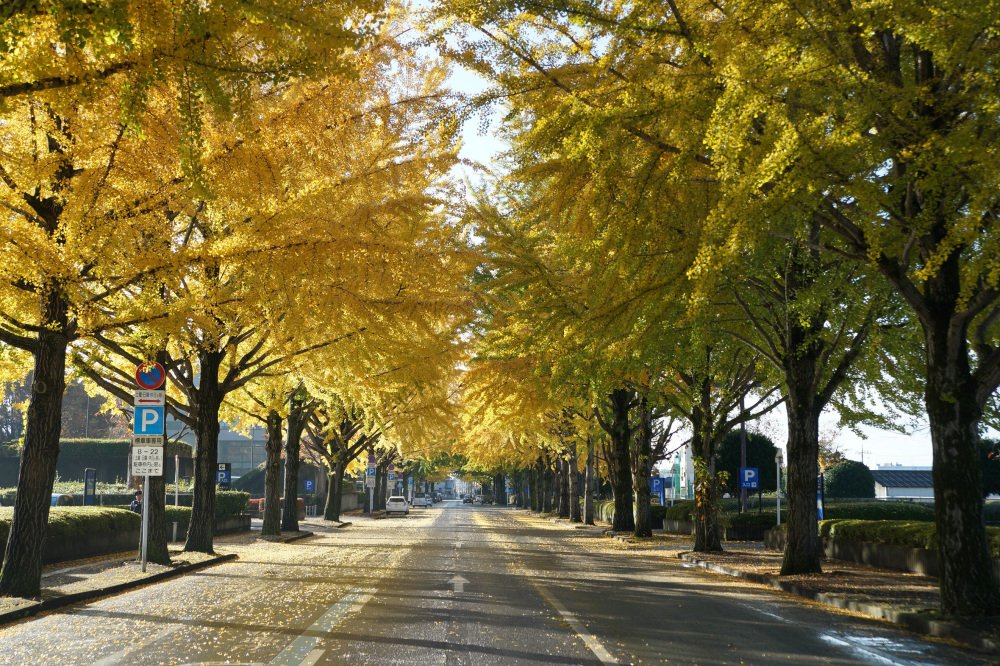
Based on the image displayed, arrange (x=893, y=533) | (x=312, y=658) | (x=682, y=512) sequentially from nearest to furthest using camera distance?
(x=312, y=658)
(x=893, y=533)
(x=682, y=512)

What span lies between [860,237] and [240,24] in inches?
320

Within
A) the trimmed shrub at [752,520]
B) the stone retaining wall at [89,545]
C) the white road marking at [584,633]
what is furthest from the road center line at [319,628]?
the trimmed shrub at [752,520]

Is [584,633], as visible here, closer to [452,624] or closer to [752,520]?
[452,624]

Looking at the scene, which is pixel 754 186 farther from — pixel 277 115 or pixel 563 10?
pixel 277 115

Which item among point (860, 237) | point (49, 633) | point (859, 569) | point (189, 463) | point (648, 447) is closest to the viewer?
point (49, 633)

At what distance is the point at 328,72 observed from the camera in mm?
6535

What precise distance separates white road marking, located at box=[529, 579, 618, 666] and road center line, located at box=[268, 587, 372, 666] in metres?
→ 2.53

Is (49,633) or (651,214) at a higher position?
(651,214)

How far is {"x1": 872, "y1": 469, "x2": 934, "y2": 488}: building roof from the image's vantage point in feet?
268

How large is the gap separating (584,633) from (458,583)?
5069mm

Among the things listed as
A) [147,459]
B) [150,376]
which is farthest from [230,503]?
[150,376]

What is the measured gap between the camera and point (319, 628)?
8.55 meters

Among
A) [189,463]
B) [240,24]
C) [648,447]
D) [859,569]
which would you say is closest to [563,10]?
[240,24]

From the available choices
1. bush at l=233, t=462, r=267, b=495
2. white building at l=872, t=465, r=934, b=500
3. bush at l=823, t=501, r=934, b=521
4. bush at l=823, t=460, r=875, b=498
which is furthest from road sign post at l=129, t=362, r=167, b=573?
white building at l=872, t=465, r=934, b=500
